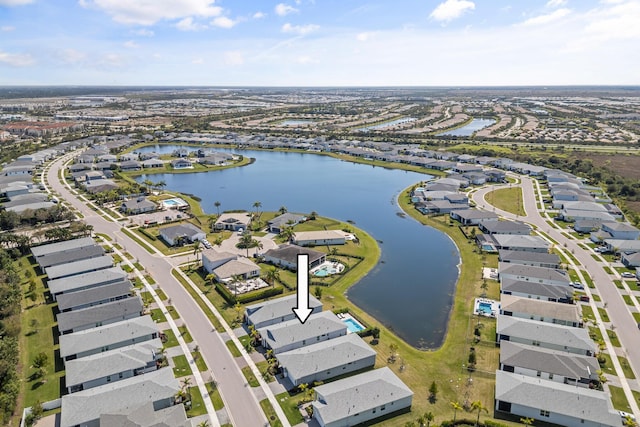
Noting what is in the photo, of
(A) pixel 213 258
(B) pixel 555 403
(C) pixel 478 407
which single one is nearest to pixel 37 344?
(A) pixel 213 258

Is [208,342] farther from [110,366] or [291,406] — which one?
[291,406]

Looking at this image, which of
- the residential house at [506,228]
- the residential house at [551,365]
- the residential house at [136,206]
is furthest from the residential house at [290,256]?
the residential house at [136,206]

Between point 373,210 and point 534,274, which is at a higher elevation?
point 534,274

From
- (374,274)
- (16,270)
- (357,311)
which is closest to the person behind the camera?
(357,311)

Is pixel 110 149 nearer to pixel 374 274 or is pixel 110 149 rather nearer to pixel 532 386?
pixel 374 274

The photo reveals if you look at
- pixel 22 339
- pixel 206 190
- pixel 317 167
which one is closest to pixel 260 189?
pixel 206 190

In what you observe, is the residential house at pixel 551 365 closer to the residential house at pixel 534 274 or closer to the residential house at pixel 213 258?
the residential house at pixel 534 274
